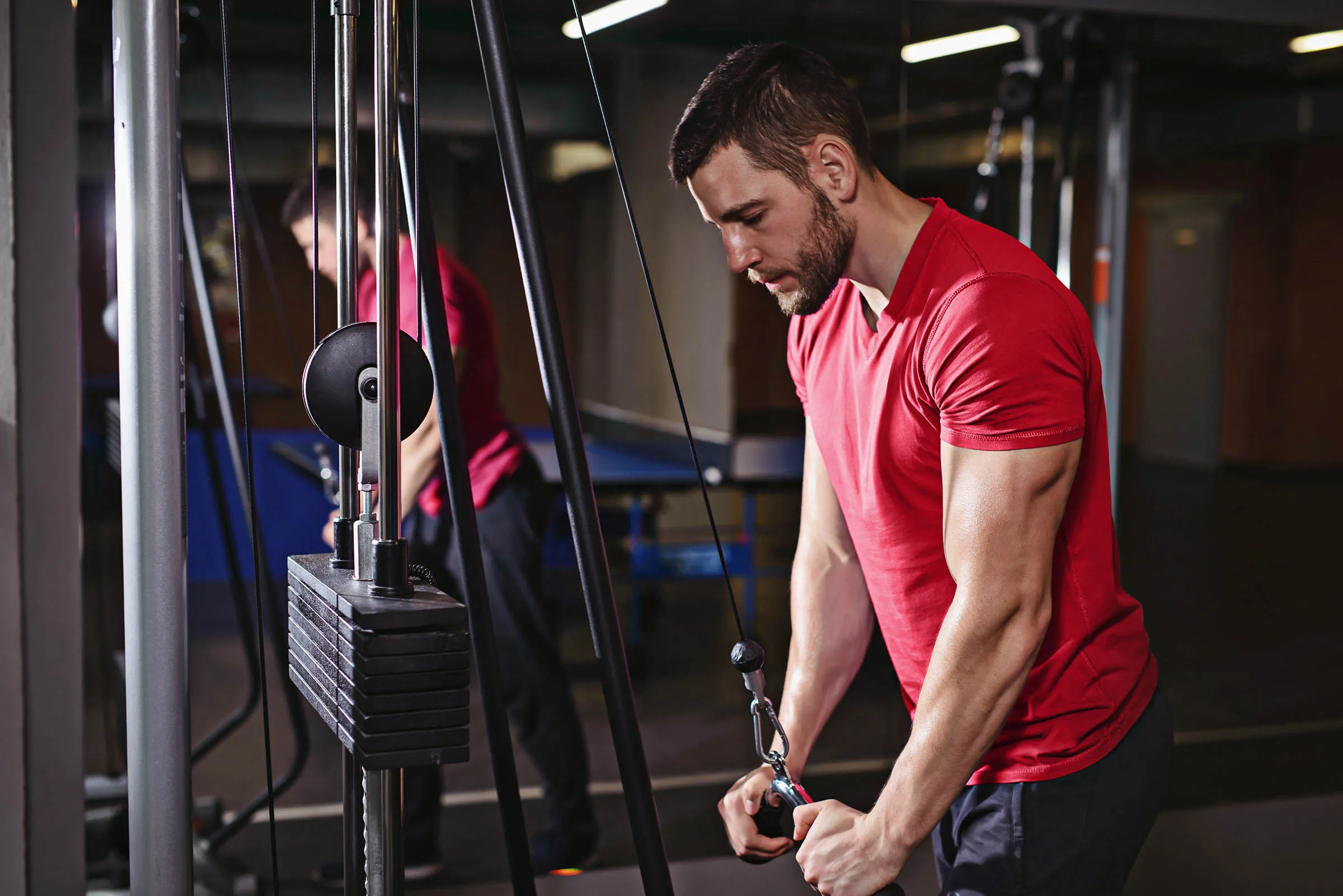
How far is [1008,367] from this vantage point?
3.57 feet

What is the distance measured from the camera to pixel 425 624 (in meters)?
0.66

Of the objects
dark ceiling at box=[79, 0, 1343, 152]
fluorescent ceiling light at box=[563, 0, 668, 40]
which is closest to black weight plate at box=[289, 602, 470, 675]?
dark ceiling at box=[79, 0, 1343, 152]

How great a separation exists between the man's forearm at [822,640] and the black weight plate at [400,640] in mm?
889

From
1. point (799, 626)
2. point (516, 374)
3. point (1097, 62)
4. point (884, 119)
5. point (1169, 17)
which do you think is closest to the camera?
point (799, 626)

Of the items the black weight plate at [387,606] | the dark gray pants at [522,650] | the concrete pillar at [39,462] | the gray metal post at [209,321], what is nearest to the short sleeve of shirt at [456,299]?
the dark gray pants at [522,650]

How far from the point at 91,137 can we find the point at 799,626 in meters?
4.77

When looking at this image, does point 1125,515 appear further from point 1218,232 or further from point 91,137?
point 91,137

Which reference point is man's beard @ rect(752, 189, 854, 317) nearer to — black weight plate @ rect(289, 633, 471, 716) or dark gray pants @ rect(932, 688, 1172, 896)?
dark gray pants @ rect(932, 688, 1172, 896)

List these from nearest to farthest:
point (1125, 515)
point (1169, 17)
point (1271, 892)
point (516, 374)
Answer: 1. point (1271, 892)
2. point (1169, 17)
3. point (516, 374)
4. point (1125, 515)

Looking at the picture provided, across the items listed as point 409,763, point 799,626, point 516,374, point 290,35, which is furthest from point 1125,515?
point 409,763

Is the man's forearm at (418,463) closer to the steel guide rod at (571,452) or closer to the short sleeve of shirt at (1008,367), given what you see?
the short sleeve of shirt at (1008,367)

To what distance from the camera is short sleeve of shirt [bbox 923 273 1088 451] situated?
1085mm

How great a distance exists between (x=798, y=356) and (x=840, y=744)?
241 centimetres

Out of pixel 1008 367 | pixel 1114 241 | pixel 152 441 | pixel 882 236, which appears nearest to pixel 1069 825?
pixel 1008 367
